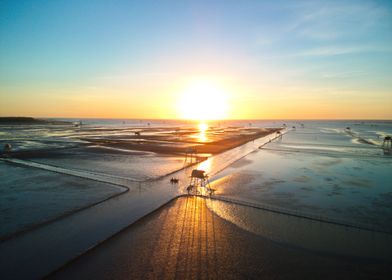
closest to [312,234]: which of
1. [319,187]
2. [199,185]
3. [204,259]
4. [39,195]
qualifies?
[204,259]

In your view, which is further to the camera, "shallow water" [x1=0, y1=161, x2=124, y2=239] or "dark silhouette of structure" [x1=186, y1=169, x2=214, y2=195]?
"dark silhouette of structure" [x1=186, y1=169, x2=214, y2=195]

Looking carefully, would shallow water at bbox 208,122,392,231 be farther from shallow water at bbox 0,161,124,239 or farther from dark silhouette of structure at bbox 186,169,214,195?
shallow water at bbox 0,161,124,239

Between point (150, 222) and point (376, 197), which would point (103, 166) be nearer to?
point (150, 222)

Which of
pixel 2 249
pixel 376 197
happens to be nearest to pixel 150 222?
pixel 2 249

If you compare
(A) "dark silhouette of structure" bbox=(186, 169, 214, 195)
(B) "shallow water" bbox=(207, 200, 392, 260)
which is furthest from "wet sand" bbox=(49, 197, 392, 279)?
(A) "dark silhouette of structure" bbox=(186, 169, 214, 195)

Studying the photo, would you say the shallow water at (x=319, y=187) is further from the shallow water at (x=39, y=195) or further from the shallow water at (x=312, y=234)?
the shallow water at (x=39, y=195)

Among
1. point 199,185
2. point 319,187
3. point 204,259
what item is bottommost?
point 204,259

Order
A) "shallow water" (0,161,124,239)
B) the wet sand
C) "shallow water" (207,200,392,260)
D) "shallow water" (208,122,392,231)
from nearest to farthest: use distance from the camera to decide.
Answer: the wet sand, "shallow water" (207,200,392,260), "shallow water" (0,161,124,239), "shallow water" (208,122,392,231)

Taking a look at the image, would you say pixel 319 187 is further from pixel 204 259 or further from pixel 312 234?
pixel 204 259
